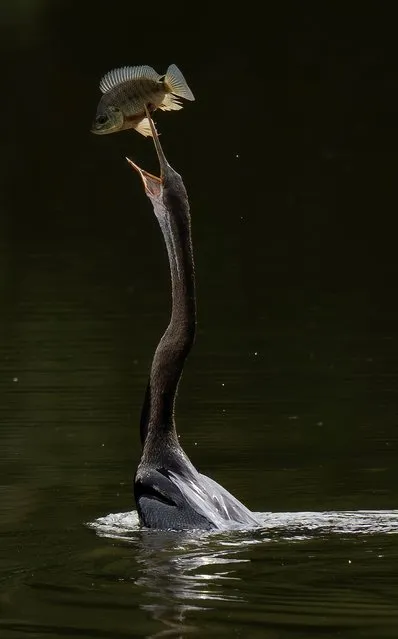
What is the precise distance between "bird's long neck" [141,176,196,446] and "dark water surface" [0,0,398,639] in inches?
21.9

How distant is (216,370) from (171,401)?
5515 millimetres

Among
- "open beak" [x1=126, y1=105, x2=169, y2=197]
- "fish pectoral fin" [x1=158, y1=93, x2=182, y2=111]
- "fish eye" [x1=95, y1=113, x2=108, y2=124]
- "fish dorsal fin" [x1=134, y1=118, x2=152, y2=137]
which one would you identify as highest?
"fish pectoral fin" [x1=158, y1=93, x2=182, y2=111]

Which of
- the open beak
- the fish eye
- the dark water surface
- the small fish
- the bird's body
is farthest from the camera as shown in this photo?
the fish eye

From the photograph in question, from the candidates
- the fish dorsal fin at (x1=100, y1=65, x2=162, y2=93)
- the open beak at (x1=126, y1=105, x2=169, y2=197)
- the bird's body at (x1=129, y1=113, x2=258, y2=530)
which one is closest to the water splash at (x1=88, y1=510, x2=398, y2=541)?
the bird's body at (x1=129, y1=113, x2=258, y2=530)

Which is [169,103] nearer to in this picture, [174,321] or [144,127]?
[144,127]

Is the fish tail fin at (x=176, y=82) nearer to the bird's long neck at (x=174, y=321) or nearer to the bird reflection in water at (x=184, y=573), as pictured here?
the bird's long neck at (x=174, y=321)

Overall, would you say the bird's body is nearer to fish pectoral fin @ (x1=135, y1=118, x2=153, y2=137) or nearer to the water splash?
the water splash

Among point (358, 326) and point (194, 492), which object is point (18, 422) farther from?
point (358, 326)

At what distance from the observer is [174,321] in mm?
10648

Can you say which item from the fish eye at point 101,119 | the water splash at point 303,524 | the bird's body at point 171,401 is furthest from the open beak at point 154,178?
the water splash at point 303,524

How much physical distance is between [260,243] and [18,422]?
495 inches

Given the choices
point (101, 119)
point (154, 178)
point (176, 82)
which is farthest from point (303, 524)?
point (101, 119)

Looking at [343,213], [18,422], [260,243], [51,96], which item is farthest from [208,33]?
[18,422]

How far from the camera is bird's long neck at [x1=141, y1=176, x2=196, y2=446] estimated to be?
10570 mm
